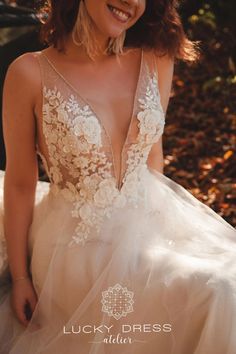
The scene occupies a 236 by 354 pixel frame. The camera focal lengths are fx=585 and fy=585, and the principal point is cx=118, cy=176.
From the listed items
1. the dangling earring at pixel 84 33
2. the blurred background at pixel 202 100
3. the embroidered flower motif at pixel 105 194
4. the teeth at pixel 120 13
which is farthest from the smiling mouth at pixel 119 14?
the embroidered flower motif at pixel 105 194

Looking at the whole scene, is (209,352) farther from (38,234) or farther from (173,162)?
(173,162)

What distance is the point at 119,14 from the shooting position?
224cm

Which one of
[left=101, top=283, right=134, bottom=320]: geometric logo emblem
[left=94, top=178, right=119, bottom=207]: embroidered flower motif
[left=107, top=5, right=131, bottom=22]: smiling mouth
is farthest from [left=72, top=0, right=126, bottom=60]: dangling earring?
[left=101, top=283, right=134, bottom=320]: geometric logo emblem

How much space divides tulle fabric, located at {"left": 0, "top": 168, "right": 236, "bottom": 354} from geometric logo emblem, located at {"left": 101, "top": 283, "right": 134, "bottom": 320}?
0.4 inches

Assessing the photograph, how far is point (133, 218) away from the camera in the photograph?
7.48ft

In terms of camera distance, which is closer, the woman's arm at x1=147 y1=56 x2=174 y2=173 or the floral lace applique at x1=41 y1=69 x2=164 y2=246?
the floral lace applique at x1=41 y1=69 x2=164 y2=246

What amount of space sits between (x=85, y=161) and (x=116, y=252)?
0.38 m

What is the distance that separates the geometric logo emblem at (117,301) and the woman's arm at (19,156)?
0.41 metres

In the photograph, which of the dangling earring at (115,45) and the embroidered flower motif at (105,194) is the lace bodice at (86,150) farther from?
the dangling earring at (115,45)

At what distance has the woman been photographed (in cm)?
196

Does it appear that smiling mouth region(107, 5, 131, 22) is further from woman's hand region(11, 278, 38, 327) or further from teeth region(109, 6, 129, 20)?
woman's hand region(11, 278, 38, 327)

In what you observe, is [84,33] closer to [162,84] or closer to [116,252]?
[162,84]

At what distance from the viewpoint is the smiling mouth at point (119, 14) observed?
7.29ft

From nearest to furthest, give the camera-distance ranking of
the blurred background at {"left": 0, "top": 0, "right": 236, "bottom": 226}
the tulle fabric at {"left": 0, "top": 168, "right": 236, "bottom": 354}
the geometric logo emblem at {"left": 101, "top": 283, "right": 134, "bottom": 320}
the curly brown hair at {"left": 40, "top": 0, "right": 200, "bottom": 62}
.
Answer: the tulle fabric at {"left": 0, "top": 168, "right": 236, "bottom": 354}, the geometric logo emblem at {"left": 101, "top": 283, "right": 134, "bottom": 320}, the curly brown hair at {"left": 40, "top": 0, "right": 200, "bottom": 62}, the blurred background at {"left": 0, "top": 0, "right": 236, "bottom": 226}
